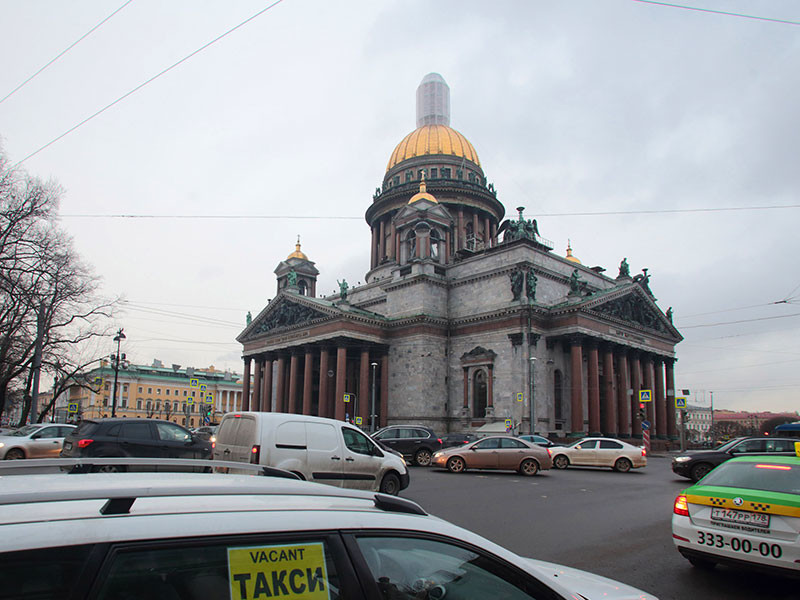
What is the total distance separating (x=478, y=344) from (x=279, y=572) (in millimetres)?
43608

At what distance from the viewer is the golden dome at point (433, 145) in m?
64.1

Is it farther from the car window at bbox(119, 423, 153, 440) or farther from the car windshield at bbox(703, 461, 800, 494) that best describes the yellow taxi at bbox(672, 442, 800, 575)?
the car window at bbox(119, 423, 153, 440)

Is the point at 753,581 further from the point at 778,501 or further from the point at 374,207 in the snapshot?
the point at 374,207

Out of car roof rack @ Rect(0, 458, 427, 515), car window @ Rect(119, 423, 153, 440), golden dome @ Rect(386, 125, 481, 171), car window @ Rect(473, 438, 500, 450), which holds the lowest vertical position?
car window @ Rect(473, 438, 500, 450)

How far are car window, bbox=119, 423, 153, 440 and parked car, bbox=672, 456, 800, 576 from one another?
1277 cm

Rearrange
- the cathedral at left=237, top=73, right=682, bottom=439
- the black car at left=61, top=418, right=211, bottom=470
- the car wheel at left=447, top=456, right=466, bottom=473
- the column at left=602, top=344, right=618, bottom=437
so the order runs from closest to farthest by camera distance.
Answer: the black car at left=61, top=418, right=211, bottom=470
the car wheel at left=447, top=456, right=466, bottom=473
the cathedral at left=237, top=73, right=682, bottom=439
the column at left=602, top=344, right=618, bottom=437

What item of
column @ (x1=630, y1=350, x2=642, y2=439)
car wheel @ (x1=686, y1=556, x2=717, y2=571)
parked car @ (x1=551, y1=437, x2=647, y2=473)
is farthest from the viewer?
column @ (x1=630, y1=350, x2=642, y2=439)

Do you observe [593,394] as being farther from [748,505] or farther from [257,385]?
[748,505]

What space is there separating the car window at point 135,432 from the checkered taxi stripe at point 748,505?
1292 cm

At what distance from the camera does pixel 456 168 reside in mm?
63188

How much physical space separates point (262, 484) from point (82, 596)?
98 centimetres

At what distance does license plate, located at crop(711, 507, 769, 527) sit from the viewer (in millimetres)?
6789

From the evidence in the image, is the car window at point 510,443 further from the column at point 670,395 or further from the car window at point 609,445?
the column at point 670,395

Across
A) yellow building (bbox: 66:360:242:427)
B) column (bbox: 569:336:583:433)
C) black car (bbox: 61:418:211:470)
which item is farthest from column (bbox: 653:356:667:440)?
yellow building (bbox: 66:360:242:427)
